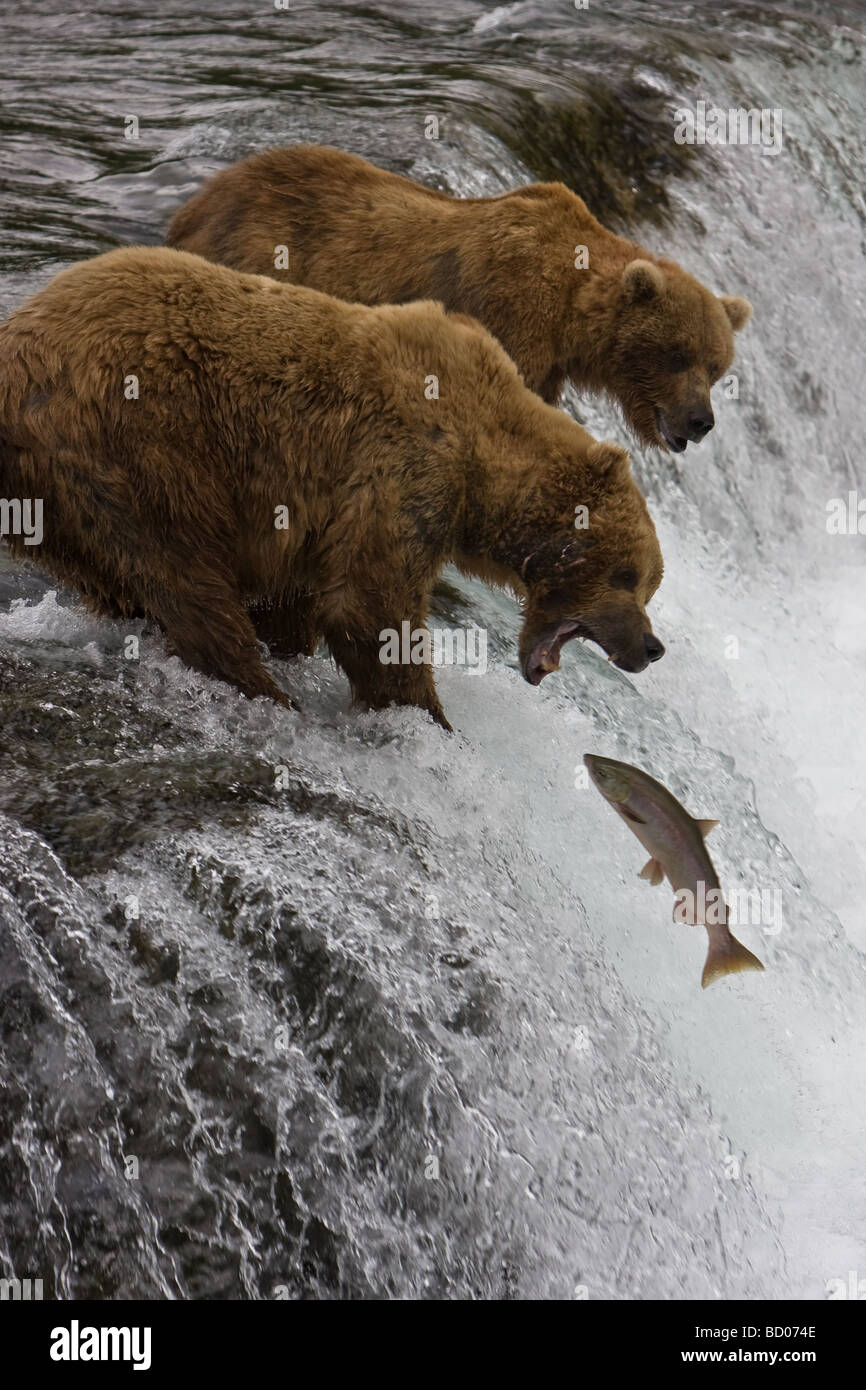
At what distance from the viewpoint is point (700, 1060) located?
5426 millimetres

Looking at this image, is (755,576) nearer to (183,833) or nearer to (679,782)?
(679,782)

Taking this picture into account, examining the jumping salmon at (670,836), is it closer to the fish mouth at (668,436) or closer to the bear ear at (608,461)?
the bear ear at (608,461)

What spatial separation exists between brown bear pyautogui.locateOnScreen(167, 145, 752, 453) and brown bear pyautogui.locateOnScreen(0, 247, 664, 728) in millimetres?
1431

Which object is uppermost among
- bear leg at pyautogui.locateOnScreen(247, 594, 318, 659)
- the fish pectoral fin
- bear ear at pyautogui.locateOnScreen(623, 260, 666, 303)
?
bear ear at pyautogui.locateOnScreen(623, 260, 666, 303)

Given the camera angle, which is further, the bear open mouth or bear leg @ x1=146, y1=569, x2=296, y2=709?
the bear open mouth

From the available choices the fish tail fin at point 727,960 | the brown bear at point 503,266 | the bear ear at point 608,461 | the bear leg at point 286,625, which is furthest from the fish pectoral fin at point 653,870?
the brown bear at point 503,266

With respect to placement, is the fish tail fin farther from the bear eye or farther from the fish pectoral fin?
the bear eye

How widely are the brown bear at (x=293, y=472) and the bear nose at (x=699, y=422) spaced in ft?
6.06

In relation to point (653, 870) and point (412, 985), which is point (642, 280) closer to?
point (653, 870)

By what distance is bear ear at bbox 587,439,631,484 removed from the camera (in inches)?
214

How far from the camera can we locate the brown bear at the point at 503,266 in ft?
22.8

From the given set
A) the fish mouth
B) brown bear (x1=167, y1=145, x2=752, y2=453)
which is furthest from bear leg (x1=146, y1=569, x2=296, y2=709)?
the fish mouth

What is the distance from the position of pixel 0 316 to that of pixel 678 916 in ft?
14.0

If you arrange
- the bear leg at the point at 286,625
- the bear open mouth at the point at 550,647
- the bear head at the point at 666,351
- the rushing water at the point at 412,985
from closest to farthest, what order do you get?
the rushing water at the point at 412,985
the bear open mouth at the point at 550,647
the bear leg at the point at 286,625
the bear head at the point at 666,351
